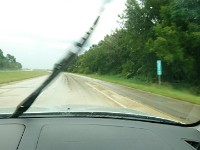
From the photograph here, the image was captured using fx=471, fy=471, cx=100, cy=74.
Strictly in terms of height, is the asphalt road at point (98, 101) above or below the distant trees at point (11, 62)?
below

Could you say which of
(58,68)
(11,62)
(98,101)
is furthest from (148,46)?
(58,68)

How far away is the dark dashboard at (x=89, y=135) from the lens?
2404mm

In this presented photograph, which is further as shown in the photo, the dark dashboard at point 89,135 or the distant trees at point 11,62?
the distant trees at point 11,62

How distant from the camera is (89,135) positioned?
2.50 m

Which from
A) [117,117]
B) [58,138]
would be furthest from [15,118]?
[117,117]

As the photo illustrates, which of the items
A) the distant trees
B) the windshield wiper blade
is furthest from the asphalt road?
→ the windshield wiper blade

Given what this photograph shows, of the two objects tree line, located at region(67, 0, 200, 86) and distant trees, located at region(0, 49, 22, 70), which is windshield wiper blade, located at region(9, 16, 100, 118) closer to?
distant trees, located at region(0, 49, 22, 70)

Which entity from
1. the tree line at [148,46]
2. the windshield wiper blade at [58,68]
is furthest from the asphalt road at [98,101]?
the windshield wiper blade at [58,68]

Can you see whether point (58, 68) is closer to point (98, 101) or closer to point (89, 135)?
point (89, 135)

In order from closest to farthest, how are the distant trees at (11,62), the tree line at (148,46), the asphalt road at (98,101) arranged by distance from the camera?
the distant trees at (11,62)
the asphalt road at (98,101)
the tree line at (148,46)

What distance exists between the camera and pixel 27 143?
2.36m

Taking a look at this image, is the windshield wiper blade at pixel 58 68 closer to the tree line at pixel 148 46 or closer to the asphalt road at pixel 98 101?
the asphalt road at pixel 98 101

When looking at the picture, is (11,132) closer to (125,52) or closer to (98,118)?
(98,118)

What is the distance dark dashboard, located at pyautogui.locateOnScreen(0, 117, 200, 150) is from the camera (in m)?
2.40
